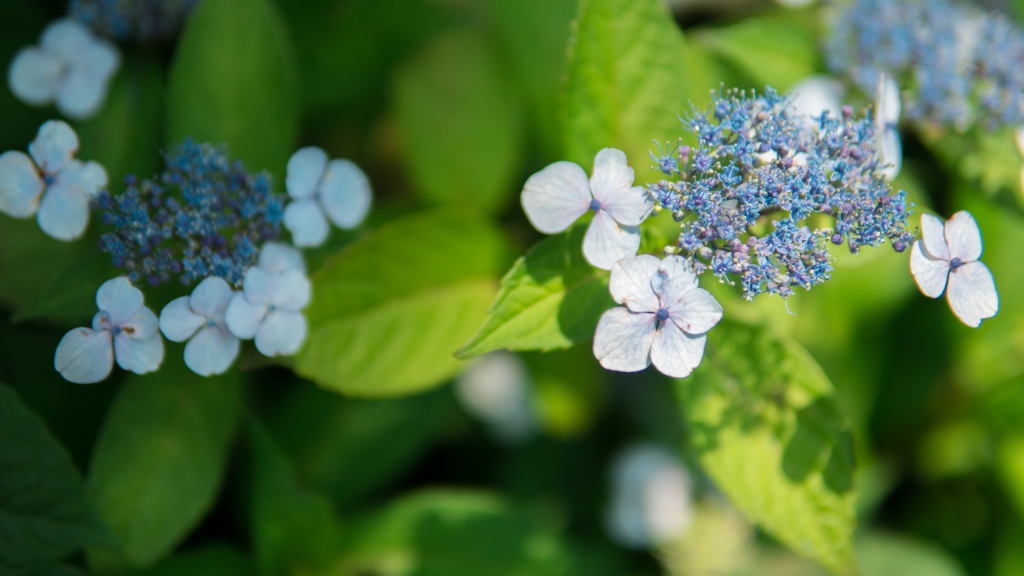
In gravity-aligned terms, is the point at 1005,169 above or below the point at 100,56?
below

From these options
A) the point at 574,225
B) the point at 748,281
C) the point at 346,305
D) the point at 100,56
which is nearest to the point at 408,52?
the point at 100,56

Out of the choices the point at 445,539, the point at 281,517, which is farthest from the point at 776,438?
the point at 281,517

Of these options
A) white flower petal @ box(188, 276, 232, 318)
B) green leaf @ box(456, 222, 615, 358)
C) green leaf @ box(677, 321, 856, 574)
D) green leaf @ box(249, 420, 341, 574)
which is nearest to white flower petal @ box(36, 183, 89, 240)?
white flower petal @ box(188, 276, 232, 318)

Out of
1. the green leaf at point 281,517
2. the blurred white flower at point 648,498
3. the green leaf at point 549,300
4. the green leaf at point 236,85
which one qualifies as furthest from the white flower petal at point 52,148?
the blurred white flower at point 648,498

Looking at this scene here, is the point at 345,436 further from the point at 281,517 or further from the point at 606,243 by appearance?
→ the point at 606,243

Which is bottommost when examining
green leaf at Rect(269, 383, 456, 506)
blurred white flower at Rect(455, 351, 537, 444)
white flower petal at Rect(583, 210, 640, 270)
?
blurred white flower at Rect(455, 351, 537, 444)

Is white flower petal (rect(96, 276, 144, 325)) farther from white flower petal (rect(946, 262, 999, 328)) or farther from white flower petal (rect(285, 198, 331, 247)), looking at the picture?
white flower petal (rect(946, 262, 999, 328))

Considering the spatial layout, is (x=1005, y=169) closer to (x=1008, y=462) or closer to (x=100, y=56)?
(x=1008, y=462)
